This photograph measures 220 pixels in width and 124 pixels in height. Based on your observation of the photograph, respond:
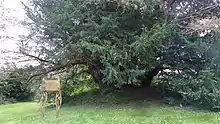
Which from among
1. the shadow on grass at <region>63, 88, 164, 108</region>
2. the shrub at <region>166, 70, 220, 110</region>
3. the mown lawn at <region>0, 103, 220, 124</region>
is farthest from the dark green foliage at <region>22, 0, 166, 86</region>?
the shrub at <region>166, 70, 220, 110</region>

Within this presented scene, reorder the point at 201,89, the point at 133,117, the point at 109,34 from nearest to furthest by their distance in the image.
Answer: the point at 133,117, the point at 201,89, the point at 109,34

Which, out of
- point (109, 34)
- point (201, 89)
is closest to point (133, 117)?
point (201, 89)

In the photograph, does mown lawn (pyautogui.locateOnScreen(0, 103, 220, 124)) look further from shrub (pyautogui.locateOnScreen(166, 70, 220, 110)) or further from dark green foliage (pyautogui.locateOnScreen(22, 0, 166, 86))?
dark green foliage (pyautogui.locateOnScreen(22, 0, 166, 86))

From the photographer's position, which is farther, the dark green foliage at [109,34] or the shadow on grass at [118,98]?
the shadow on grass at [118,98]

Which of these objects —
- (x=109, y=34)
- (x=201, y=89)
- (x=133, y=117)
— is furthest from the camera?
(x=109, y=34)

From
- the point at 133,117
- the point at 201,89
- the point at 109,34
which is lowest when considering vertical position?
the point at 133,117

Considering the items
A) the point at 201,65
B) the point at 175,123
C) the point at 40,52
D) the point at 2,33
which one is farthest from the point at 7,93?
the point at 175,123

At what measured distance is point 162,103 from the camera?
12500mm

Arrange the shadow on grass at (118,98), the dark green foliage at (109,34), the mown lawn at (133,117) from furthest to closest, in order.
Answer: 1. the shadow on grass at (118,98)
2. the dark green foliage at (109,34)
3. the mown lawn at (133,117)

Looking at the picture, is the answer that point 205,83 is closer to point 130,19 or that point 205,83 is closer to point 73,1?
point 130,19

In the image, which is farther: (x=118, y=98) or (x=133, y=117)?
(x=118, y=98)

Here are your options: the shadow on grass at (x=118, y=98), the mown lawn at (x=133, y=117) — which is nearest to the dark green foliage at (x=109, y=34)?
the shadow on grass at (x=118, y=98)

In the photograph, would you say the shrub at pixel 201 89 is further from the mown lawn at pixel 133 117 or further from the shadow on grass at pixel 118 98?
the shadow on grass at pixel 118 98

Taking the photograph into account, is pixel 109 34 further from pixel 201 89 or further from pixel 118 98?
pixel 201 89
